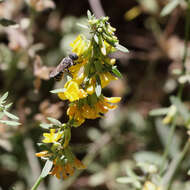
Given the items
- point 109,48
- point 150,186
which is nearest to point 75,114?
point 109,48

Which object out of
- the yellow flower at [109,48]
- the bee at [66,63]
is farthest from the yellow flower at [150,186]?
the yellow flower at [109,48]

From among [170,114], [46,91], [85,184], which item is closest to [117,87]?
[46,91]

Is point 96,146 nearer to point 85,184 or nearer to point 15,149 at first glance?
point 85,184

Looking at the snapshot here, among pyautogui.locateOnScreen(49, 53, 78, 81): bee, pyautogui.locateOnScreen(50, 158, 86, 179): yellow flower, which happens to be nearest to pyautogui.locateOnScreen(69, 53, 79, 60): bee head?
pyautogui.locateOnScreen(49, 53, 78, 81): bee

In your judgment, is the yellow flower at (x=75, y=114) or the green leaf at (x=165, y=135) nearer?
the yellow flower at (x=75, y=114)

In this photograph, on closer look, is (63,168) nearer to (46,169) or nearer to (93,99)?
(46,169)

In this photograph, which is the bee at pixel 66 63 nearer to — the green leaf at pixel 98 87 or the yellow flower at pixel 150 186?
the green leaf at pixel 98 87
